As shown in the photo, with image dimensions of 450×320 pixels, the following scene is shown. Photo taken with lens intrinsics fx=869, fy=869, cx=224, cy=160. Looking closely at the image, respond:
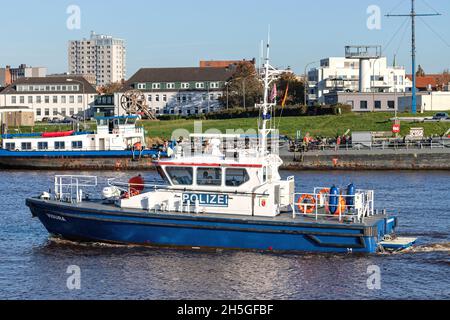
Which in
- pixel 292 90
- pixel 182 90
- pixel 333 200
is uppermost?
→ pixel 182 90

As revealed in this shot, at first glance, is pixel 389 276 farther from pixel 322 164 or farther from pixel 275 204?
pixel 322 164

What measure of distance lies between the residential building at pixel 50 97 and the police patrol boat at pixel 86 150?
61.6 meters

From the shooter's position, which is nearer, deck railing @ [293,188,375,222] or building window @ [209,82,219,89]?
deck railing @ [293,188,375,222]

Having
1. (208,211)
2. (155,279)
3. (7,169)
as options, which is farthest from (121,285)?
(7,169)

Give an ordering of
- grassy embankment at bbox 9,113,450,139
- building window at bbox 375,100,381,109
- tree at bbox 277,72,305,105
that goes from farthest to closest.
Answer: tree at bbox 277,72,305,105
building window at bbox 375,100,381,109
grassy embankment at bbox 9,113,450,139

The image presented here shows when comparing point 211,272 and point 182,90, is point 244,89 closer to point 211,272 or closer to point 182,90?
point 182,90

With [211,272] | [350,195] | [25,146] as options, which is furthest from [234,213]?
[25,146]

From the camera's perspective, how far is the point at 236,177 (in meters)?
30.8

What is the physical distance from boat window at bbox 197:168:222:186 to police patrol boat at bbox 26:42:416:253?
0.12 feet

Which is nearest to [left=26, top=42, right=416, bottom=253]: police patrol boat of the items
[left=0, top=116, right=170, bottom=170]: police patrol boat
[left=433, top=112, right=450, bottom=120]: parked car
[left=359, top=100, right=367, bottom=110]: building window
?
[left=0, top=116, right=170, bottom=170]: police patrol boat

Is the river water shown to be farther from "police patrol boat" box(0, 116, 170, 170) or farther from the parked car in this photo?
the parked car

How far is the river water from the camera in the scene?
25969 mm

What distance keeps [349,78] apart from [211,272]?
9542cm

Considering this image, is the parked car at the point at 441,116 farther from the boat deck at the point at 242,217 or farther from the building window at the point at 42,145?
the boat deck at the point at 242,217
